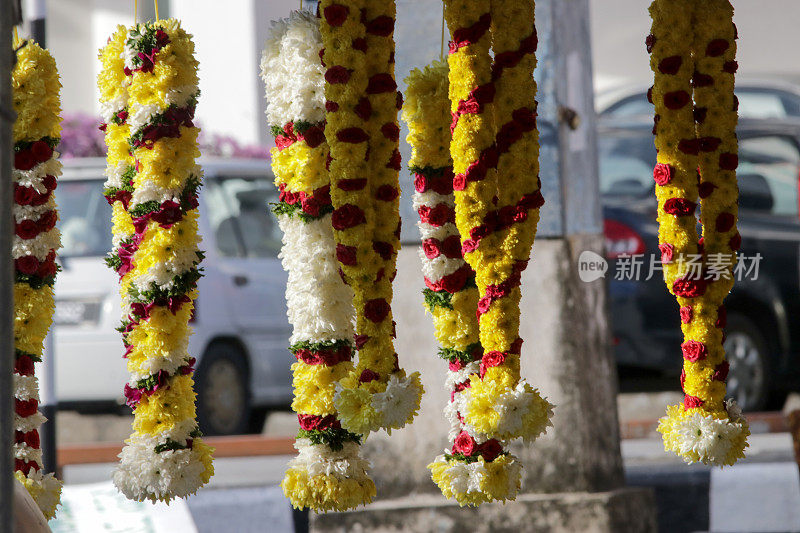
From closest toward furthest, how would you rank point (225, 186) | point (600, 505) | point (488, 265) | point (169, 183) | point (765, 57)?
point (488, 265), point (169, 183), point (600, 505), point (225, 186), point (765, 57)

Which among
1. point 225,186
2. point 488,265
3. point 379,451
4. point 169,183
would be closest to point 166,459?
point 169,183

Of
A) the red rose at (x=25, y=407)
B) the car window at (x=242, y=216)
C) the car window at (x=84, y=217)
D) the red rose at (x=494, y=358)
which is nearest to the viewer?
the red rose at (x=494, y=358)

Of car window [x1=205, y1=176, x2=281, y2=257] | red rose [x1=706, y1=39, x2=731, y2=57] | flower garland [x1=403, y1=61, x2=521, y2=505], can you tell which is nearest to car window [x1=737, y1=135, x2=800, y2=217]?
car window [x1=205, y1=176, x2=281, y2=257]

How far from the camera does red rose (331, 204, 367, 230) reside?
75.9 inches

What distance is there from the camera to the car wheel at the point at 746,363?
5418 mm

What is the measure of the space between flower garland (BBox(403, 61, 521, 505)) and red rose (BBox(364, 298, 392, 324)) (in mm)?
130

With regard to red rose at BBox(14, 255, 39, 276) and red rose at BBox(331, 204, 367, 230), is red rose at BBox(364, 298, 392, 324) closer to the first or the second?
red rose at BBox(331, 204, 367, 230)

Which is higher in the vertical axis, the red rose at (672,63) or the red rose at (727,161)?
the red rose at (672,63)

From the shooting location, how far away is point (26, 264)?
2221 mm

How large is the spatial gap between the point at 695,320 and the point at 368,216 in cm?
68

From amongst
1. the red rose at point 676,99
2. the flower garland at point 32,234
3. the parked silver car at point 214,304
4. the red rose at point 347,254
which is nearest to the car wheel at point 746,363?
the parked silver car at point 214,304

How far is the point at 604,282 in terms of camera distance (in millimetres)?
3523

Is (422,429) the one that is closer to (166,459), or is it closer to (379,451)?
(379,451)

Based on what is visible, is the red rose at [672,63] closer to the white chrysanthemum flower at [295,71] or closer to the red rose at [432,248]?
the red rose at [432,248]
